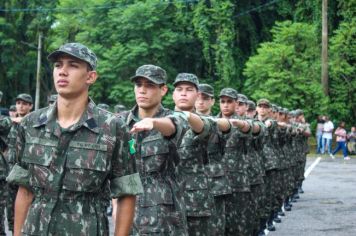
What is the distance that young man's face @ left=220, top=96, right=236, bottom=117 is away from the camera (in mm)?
Result: 7980

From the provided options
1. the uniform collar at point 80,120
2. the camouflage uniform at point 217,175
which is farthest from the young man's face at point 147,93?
the uniform collar at point 80,120

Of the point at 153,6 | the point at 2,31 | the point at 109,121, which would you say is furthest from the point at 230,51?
the point at 109,121

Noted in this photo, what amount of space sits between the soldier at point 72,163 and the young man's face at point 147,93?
1.50 metres

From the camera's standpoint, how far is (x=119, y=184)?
3639mm

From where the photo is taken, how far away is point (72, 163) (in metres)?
3.59

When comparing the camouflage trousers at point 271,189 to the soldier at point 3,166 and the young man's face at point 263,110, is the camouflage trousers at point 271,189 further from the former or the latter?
the soldier at point 3,166

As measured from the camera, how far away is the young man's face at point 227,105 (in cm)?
798

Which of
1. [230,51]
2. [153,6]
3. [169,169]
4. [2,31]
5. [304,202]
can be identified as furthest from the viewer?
[2,31]

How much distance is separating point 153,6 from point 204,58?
17.5ft

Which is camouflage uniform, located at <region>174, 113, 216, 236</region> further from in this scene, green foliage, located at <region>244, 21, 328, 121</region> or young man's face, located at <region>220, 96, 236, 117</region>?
green foliage, located at <region>244, 21, 328, 121</region>

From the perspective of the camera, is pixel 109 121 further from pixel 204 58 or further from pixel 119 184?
pixel 204 58

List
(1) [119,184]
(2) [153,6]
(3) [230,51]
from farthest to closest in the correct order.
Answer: (3) [230,51] < (2) [153,6] < (1) [119,184]

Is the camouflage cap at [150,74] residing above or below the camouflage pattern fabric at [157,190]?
above

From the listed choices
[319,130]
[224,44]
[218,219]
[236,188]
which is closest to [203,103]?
[218,219]
